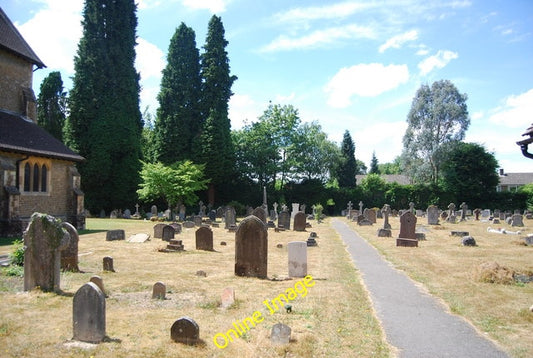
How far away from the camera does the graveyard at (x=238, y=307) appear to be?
5.92m

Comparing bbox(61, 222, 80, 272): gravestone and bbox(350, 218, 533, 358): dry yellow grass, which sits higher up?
bbox(61, 222, 80, 272): gravestone

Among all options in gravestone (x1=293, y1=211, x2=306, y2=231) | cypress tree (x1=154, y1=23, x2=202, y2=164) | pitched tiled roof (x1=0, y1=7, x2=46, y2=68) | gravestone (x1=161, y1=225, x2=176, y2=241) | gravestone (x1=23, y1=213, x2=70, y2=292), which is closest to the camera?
gravestone (x1=23, y1=213, x2=70, y2=292)

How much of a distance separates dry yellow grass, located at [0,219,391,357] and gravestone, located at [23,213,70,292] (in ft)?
1.13

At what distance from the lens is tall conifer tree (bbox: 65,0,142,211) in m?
37.5

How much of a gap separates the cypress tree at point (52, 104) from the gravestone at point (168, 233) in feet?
117

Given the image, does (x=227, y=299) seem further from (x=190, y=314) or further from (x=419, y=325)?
(x=419, y=325)

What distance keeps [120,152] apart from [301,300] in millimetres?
34179

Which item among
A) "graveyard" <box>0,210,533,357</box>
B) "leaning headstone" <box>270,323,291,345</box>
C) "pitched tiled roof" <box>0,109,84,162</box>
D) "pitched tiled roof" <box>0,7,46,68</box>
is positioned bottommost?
"graveyard" <box>0,210,533,357</box>

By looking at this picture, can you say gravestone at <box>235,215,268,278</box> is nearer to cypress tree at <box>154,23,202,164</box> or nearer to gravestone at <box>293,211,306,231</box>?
gravestone at <box>293,211,306,231</box>

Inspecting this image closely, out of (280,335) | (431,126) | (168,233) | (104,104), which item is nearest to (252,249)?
(280,335)

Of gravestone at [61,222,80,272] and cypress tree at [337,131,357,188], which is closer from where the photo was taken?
gravestone at [61,222,80,272]

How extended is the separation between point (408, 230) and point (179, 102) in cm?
3132

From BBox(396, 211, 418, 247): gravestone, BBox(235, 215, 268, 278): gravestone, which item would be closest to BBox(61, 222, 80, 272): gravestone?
BBox(235, 215, 268, 278): gravestone

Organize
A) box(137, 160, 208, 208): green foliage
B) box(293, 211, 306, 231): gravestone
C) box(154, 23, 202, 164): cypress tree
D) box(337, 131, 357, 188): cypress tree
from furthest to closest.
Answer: box(337, 131, 357, 188): cypress tree < box(154, 23, 202, 164): cypress tree < box(137, 160, 208, 208): green foliage < box(293, 211, 306, 231): gravestone
